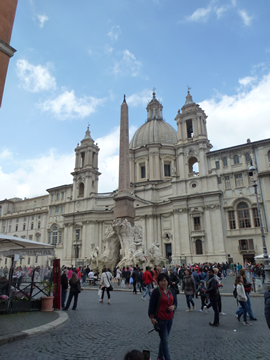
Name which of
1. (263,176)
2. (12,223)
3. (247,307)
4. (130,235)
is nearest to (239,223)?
(263,176)

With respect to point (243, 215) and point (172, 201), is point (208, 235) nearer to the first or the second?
point (243, 215)

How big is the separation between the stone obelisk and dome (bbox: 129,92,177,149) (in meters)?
25.8

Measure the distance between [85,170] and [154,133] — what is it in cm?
1561

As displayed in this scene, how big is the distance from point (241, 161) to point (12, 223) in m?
48.4

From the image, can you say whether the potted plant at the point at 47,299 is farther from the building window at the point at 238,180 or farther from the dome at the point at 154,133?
the dome at the point at 154,133

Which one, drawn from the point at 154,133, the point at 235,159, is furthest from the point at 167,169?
the point at 235,159

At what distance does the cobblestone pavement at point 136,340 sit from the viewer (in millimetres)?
5188

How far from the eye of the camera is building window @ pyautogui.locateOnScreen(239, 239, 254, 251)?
35031 mm

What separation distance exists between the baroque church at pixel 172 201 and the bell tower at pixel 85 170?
7.5 inches

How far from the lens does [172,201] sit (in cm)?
4222

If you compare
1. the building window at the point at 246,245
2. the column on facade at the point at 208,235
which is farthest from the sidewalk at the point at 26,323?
the building window at the point at 246,245

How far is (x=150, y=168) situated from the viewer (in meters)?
51.4

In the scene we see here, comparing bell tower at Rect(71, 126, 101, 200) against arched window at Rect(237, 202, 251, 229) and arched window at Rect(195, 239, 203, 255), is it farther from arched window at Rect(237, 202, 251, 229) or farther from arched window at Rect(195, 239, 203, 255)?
arched window at Rect(237, 202, 251, 229)

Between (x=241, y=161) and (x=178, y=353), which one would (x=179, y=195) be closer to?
(x=241, y=161)
